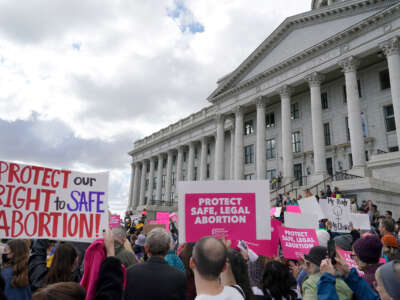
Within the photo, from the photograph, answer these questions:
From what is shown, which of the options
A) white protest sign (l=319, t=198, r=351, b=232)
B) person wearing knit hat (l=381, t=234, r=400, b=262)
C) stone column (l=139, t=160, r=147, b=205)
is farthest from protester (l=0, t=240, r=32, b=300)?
stone column (l=139, t=160, r=147, b=205)

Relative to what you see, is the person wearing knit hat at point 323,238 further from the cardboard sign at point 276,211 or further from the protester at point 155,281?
the cardboard sign at point 276,211

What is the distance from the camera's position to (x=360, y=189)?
19.7 meters

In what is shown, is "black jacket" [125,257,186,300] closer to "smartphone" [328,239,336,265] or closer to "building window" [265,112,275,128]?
"smartphone" [328,239,336,265]

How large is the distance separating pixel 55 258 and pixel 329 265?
2.89 meters

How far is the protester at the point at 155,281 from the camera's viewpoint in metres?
2.94

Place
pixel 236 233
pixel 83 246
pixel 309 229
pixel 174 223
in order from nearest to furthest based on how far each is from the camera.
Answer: pixel 236 233, pixel 83 246, pixel 309 229, pixel 174 223

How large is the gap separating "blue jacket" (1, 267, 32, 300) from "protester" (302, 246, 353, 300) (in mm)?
2954

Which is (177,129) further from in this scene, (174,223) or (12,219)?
(12,219)

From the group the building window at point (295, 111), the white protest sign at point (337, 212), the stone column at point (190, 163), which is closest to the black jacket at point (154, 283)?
the white protest sign at point (337, 212)

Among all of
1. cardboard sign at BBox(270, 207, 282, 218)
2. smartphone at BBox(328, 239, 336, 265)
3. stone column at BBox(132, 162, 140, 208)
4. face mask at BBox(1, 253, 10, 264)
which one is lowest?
face mask at BBox(1, 253, 10, 264)

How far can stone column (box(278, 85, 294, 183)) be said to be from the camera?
2844 cm

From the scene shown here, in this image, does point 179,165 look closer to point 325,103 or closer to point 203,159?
point 203,159

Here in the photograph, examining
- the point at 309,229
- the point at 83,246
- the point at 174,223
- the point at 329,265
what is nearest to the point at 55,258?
the point at 83,246

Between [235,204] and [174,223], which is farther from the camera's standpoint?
[174,223]
